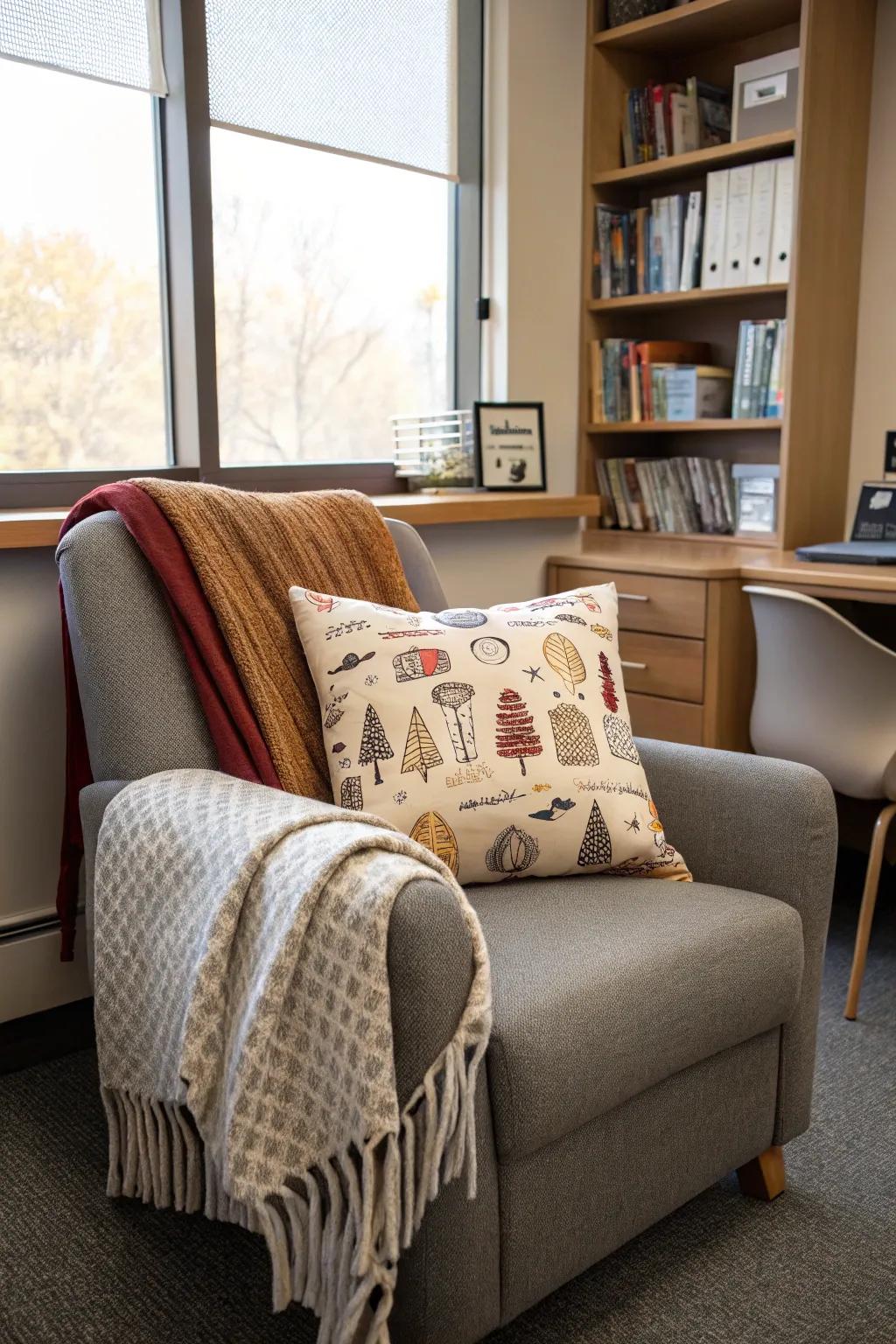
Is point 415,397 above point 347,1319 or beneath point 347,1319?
above

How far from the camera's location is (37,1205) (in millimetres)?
1572

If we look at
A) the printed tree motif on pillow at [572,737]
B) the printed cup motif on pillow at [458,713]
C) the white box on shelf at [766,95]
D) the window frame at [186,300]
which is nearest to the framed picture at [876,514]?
the white box on shelf at [766,95]

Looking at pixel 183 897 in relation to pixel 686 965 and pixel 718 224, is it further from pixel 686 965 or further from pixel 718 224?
pixel 718 224

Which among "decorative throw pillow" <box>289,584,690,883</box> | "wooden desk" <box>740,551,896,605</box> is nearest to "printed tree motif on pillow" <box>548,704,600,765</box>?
"decorative throw pillow" <box>289,584,690,883</box>

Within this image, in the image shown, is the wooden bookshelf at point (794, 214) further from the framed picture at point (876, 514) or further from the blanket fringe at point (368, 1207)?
the blanket fringe at point (368, 1207)

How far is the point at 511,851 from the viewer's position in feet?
4.97

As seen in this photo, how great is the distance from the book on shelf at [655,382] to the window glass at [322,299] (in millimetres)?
431

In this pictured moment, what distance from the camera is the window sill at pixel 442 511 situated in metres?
1.83

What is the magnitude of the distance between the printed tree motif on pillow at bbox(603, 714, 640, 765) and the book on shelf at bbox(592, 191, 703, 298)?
5.66 ft

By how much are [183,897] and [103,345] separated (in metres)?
1.42

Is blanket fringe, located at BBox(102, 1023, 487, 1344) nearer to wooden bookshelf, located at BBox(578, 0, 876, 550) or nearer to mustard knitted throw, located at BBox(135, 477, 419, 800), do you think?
mustard knitted throw, located at BBox(135, 477, 419, 800)

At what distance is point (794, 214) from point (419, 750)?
1.82 m

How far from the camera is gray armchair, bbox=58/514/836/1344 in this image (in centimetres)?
→ 118

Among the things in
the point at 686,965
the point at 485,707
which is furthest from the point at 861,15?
the point at 686,965
